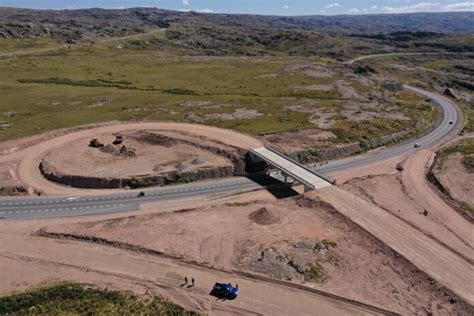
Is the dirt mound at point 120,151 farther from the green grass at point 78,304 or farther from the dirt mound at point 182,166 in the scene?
the green grass at point 78,304

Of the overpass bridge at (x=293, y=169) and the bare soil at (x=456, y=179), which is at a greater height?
the overpass bridge at (x=293, y=169)

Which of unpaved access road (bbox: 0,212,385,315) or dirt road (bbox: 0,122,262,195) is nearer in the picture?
unpaved access road (bbox: 0,212,385,315)

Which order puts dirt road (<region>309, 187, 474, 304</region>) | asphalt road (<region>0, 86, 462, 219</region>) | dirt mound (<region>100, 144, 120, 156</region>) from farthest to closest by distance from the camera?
dirt mound (<region>100, 144, 120, 156</region>) → asphalt road (<region>0, 86, 462, 219</region>) → dirt road (<region>309, 187, 474, 304</region>)

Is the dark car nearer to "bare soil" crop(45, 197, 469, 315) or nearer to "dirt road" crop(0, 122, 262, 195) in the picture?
"bare soil" crop(45, 197, 469, 315)

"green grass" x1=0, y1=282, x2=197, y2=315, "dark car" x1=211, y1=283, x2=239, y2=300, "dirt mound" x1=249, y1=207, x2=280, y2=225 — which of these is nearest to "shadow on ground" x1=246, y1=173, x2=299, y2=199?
"dirt mound" x1=249, y1=207, x2=280, y2=225

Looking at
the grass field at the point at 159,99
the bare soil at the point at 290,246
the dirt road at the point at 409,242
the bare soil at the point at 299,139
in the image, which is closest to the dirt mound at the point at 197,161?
the bare soil at the point at 290,246

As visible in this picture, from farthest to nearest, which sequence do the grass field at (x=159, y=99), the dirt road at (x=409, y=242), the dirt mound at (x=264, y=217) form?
the grass field at (x=159, y=99) < the dirt mound at (x=264, y=217) < the dirt road at (x=409, y=242)

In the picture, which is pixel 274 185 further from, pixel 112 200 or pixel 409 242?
pixel 112 200

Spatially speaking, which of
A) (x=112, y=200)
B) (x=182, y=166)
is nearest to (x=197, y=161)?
(x=182, y=166)
